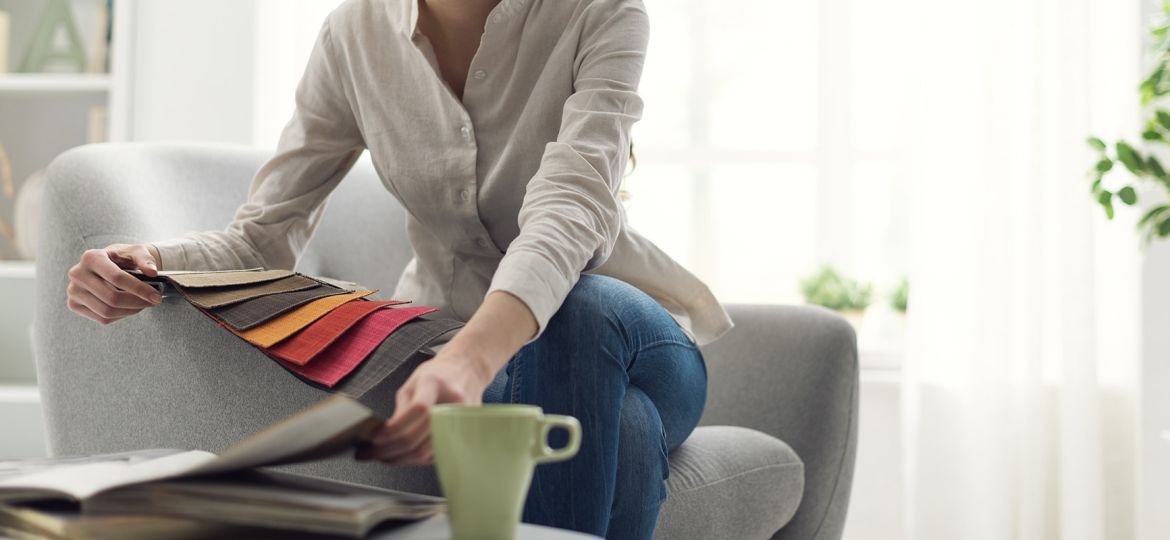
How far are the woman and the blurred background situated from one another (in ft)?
4.12

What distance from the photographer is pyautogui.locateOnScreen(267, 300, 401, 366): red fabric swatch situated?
88 cm

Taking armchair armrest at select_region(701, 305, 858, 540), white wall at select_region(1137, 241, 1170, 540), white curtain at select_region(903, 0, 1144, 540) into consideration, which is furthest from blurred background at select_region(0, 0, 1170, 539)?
armchair armrest at select_region(701, 305, 858, 540)

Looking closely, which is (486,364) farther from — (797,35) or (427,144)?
(797,35)

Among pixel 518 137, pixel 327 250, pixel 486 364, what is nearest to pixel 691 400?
pixel 518 137

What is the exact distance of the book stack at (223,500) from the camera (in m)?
0.52

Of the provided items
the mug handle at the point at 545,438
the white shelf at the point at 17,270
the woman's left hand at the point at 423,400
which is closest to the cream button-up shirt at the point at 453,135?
the woman's left hand at the point at 423,400

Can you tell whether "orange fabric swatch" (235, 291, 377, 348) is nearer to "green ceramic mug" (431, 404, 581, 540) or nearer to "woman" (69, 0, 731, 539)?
"woman" (69, 0, 731, 539)

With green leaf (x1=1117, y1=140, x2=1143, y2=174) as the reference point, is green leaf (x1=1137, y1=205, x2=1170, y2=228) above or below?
below

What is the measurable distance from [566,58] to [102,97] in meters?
1.89

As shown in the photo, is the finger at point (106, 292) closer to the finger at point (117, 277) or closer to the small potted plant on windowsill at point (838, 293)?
the finger at point (117, 277)

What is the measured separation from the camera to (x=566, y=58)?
116cm

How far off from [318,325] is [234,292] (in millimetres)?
102

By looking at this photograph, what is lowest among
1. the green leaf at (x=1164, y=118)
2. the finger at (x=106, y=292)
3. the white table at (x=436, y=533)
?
the white table at (x=436, y=533)

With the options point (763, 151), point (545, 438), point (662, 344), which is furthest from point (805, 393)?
point (763, 151)
